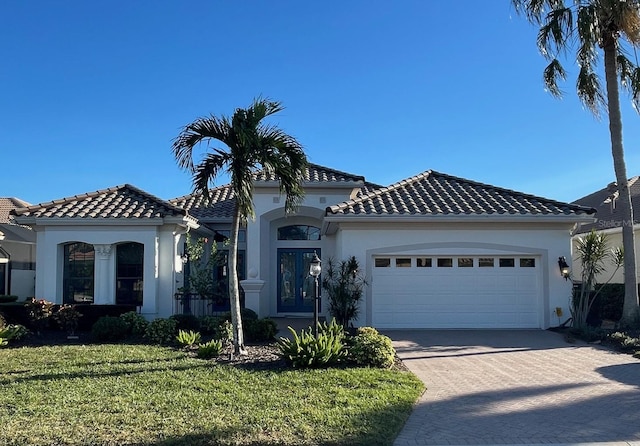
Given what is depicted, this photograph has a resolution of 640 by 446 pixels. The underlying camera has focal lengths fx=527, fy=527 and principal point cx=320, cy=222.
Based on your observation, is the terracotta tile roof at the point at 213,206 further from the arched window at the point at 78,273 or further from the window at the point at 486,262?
the window at the point at 486,262

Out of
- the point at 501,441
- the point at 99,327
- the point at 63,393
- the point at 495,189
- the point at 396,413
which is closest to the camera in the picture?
the point at 501,441

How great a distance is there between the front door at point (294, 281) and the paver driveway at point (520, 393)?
7.56 meters

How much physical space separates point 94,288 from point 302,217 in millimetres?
7940

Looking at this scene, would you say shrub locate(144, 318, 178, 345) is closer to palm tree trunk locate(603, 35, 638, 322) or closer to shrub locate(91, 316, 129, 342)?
shrub locate(91, 316, 129, 342)

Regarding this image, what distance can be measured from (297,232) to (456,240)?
23.1ft

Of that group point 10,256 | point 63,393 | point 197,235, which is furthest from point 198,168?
point 10,256

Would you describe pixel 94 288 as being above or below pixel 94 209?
below

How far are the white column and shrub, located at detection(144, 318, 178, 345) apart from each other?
296 cm

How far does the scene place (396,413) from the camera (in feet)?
21.4

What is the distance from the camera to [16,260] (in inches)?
828

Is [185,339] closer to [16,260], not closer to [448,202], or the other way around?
[448,202]

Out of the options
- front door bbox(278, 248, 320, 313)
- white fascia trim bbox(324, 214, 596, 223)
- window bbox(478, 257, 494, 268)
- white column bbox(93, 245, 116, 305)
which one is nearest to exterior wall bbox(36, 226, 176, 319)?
white column bbox(93, 245, 116, 305)

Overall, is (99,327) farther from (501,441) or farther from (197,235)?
(501,441)

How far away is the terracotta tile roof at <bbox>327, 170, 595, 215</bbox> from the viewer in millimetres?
14945
